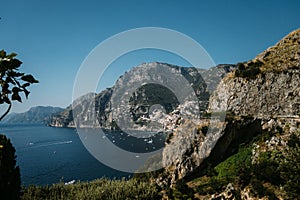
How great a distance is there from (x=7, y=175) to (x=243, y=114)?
21543 millimetres

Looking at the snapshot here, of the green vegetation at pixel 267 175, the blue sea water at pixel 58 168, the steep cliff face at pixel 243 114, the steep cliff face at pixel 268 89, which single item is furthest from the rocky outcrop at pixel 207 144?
the blue sea water at pixel 58 168

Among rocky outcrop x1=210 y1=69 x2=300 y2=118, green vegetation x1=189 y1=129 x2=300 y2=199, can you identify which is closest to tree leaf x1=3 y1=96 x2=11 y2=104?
green vegetation x1=189 y1=129 x2=300 y2=199

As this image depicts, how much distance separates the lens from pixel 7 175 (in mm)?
7512

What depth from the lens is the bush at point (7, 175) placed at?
7.24 metres

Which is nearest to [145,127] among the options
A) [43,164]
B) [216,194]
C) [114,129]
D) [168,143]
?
[114,129]

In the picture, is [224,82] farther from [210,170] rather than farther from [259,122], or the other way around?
[210,170]

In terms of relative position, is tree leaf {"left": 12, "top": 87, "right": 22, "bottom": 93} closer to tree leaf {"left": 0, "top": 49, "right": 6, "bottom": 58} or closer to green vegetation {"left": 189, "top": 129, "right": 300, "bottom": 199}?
tree leaf {"left": 0, "top": 49, "right": 6, "bottom": 58}

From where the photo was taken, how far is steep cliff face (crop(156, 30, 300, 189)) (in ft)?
73.4

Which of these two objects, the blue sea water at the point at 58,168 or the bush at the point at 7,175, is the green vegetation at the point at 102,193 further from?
the blue sea water at the point at 58,168

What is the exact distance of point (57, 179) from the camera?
51.3 metres

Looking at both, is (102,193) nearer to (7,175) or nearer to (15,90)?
(7,175)

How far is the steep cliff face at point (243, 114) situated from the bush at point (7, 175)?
54.0 feet

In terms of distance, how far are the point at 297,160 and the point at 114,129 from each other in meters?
155

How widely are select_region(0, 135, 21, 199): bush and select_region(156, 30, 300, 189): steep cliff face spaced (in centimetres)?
1646
